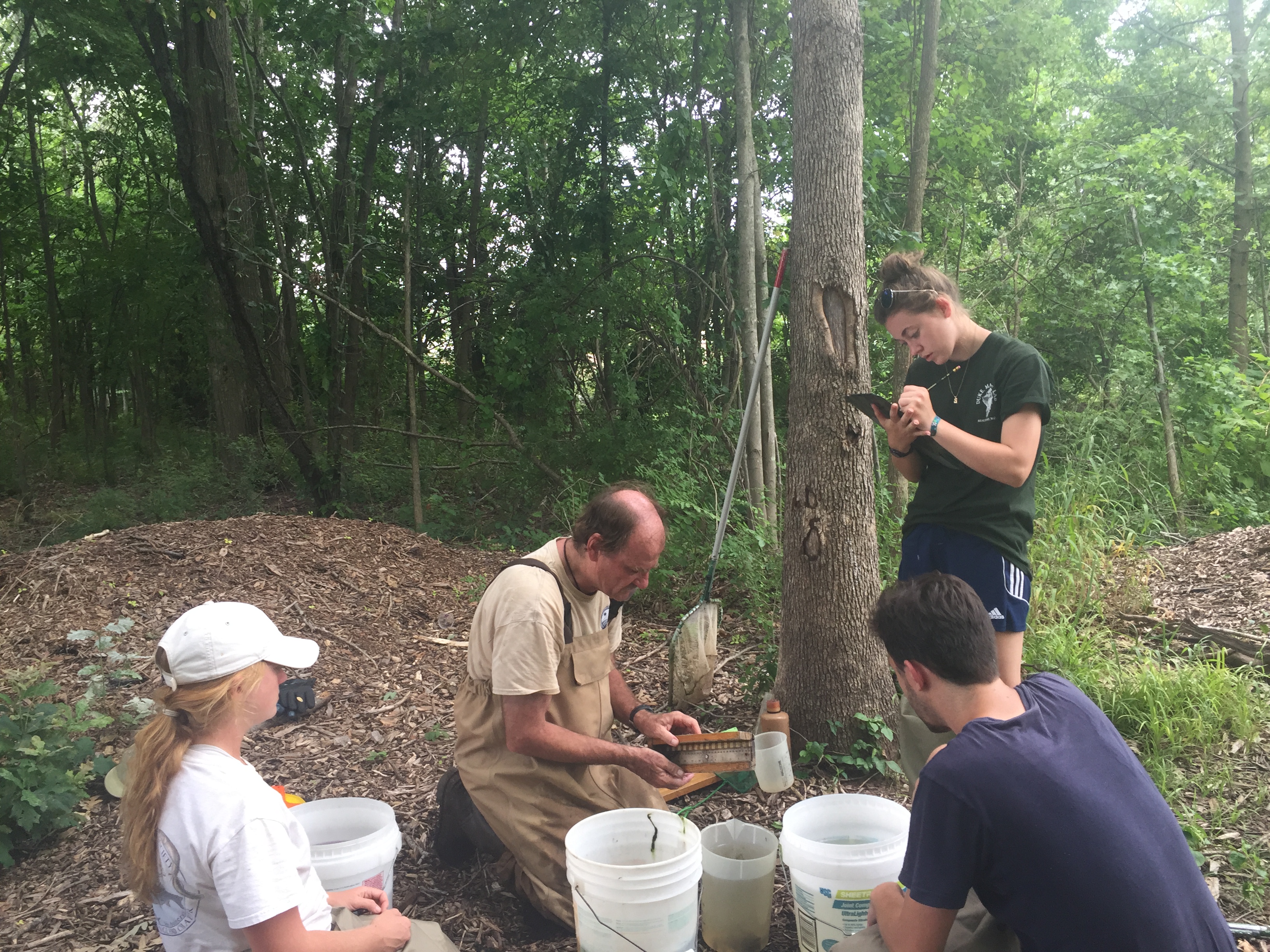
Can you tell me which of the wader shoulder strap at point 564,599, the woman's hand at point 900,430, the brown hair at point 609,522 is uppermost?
the woman's hand at point 900,430

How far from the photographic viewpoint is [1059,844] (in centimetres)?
148

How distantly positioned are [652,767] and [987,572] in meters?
1.25

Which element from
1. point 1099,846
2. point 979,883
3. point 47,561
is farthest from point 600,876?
point 47,561

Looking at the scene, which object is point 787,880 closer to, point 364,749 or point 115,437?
point 364,749

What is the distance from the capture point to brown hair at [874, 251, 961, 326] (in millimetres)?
2650

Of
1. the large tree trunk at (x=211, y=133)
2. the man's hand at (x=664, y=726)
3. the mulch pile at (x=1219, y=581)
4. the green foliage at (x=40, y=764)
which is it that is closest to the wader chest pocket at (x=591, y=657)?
the man's hand at (x=664, y=726)

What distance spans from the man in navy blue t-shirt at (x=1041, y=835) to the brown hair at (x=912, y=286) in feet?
4.20

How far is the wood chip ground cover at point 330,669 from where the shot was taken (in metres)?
2.80

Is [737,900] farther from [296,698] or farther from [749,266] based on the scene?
[749,266]

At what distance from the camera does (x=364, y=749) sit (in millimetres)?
3994

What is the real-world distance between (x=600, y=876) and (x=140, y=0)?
9808 mm

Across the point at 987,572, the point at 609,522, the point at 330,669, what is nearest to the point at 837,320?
the point at 987,572

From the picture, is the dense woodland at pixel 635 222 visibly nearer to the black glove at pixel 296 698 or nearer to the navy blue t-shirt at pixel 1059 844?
the black glove at pixel 296 698

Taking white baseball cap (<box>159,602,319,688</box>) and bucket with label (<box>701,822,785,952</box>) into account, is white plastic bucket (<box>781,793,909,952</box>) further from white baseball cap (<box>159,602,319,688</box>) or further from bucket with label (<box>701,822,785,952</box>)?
white baseball cap (<box>159,602,319,688</box>)
